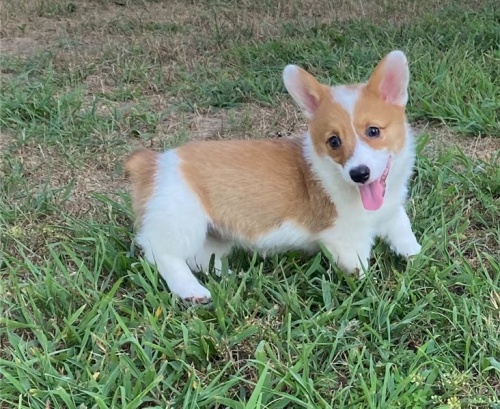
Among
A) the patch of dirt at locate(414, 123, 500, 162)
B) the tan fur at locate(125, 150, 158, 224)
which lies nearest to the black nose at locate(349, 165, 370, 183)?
the tan fur at locate(125, 150, 158, 224)

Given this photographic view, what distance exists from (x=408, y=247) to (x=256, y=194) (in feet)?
2.35

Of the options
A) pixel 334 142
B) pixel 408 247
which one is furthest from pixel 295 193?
pixel 408 247

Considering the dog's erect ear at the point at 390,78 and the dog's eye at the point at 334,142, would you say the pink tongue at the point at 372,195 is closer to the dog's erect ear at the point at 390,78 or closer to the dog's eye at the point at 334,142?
the dog's eye at the point at 334,142

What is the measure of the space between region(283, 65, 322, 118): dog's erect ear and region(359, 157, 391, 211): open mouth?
16.4 inches

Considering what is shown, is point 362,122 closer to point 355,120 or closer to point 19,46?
point 355,120

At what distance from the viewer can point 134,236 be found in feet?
9.71

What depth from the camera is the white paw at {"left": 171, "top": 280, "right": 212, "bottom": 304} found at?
2576 mm

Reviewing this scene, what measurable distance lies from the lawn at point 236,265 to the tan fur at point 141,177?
24 centimetres

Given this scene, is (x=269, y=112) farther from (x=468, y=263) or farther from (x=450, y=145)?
(x=468, y=263)

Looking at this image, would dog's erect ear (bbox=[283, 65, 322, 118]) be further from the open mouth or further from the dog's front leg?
the dog's front leg

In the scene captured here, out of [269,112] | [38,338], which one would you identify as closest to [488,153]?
[269,112]

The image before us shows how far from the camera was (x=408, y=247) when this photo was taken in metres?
2.80

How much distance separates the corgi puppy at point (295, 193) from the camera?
262 cm

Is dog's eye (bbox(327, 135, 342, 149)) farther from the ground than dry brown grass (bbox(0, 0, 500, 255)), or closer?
farther from the ground
